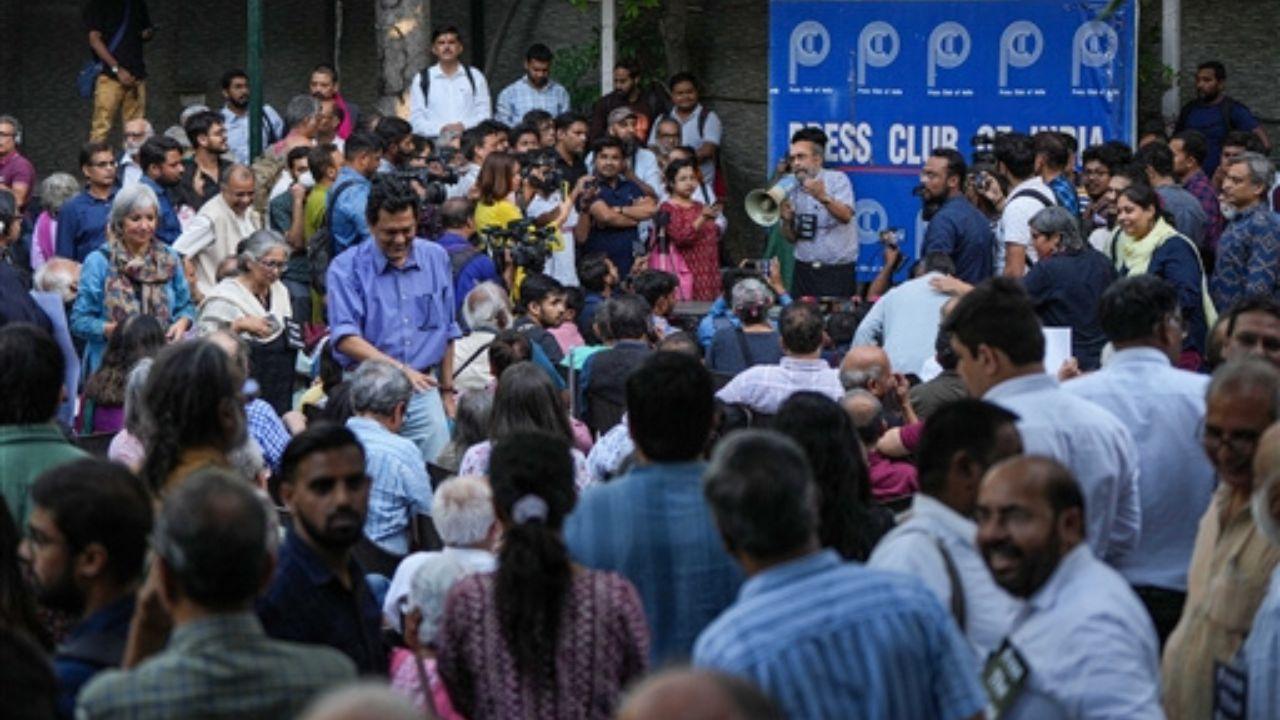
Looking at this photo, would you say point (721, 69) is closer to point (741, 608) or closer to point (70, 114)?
point (70, 114)

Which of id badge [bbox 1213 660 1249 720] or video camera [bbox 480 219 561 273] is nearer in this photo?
id badge [bbox 1213 660 1249 720]

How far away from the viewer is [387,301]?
1109cm

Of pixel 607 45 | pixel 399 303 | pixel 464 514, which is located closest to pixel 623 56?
pixel 607 45

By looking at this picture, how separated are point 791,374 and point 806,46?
7753mm

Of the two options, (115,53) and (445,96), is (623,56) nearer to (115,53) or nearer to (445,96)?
(445,96)

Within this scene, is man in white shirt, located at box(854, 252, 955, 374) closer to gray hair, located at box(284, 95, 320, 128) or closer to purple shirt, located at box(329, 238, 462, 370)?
purple shirt, located at box(329, 238, 462, 370)

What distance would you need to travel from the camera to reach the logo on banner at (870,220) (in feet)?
57.9

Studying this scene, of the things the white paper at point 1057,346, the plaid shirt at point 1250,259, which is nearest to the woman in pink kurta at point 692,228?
the plaid shirt at point 1250,259

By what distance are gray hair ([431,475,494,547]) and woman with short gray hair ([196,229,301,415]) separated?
206 inches

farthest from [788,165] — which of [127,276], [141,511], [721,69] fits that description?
[141,511]

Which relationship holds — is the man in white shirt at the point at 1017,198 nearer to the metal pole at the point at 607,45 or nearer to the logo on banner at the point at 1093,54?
the logo on banner at the point at 1093,54

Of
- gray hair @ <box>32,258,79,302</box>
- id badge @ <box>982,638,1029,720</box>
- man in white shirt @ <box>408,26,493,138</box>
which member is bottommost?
id badge @ <box>982,638,1029,720</box>

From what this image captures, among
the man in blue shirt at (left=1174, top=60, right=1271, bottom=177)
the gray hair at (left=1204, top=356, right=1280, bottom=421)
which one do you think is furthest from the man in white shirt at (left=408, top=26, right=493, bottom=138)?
the gray hair at (left=1204, top=356, right=1280, bottom=421)

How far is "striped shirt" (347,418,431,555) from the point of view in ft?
29.1
